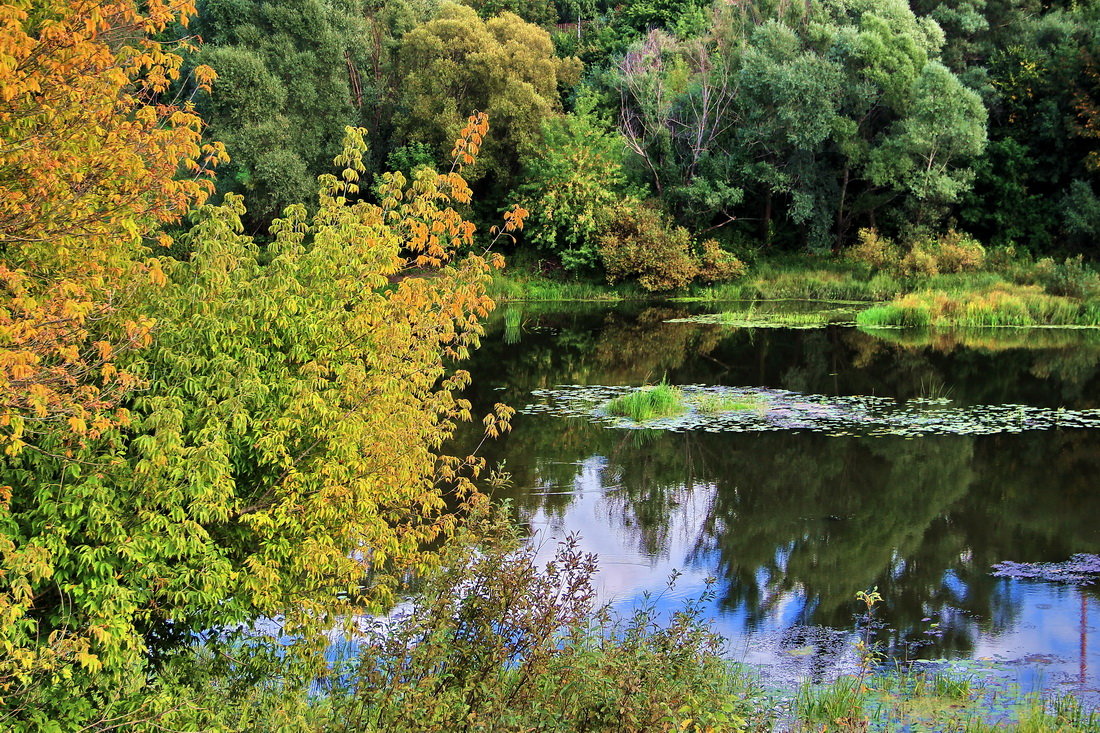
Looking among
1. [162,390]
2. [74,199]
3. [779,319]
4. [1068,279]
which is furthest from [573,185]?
[74,199]

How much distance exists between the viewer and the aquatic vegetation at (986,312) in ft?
97.5

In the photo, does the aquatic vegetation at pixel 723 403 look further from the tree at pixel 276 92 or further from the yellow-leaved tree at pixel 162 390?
the tree at pixel 276 92

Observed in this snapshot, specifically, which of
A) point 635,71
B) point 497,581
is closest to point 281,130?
point 635,71

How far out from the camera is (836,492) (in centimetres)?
1377

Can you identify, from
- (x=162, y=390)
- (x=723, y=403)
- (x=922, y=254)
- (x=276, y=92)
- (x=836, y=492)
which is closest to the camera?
(x=162, y=390)

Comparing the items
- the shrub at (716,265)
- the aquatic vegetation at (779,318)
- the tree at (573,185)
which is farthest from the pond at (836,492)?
the tree at (573,185)

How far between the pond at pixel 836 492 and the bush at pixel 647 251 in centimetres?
1389

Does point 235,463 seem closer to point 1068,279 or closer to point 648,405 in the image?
point 648,405

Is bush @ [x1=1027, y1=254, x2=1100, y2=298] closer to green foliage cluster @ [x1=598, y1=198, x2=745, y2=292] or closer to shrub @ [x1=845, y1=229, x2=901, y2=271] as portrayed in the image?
shrub @ [x1=845, y1=229, x2=901, y2=271]

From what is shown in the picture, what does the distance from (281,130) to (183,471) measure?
3388 centimetres

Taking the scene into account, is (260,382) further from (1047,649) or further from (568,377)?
(568,377)

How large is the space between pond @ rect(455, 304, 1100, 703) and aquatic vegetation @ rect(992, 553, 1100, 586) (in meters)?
0.13

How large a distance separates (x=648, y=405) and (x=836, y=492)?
5072mm

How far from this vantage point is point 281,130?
38219 millimetres
